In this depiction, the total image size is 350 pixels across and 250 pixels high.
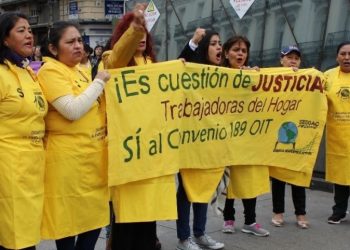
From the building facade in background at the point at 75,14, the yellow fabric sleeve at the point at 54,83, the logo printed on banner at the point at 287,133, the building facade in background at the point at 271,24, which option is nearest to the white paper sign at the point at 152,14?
the building facade in background at the point at 271,24

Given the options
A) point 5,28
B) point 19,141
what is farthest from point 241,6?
point 19,141

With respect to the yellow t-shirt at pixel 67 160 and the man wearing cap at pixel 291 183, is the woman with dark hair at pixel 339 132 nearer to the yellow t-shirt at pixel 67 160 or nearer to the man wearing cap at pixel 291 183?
the man wearing cap at pixel 291 183

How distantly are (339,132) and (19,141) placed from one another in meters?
3.40

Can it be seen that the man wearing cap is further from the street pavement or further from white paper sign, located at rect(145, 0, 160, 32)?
white paper sign, located at rect(145, 0, 160, 32)

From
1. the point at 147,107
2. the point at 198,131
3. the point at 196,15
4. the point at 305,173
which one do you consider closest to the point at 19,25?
the point at 147,107

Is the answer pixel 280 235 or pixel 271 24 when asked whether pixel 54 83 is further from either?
pixel 271 24

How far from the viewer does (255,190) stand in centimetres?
475

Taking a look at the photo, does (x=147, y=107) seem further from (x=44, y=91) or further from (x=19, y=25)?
(x=19, y=25)

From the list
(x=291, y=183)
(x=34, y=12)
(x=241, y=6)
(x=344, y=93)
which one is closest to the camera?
(x=291, y=183)

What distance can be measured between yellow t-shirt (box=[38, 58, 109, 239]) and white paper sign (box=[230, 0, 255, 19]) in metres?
5.97

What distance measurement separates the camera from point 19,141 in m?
3.12

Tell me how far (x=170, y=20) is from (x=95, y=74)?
7.47 metres

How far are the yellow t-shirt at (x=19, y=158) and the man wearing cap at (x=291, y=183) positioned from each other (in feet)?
8.28

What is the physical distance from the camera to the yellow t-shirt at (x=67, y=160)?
3.32 m
